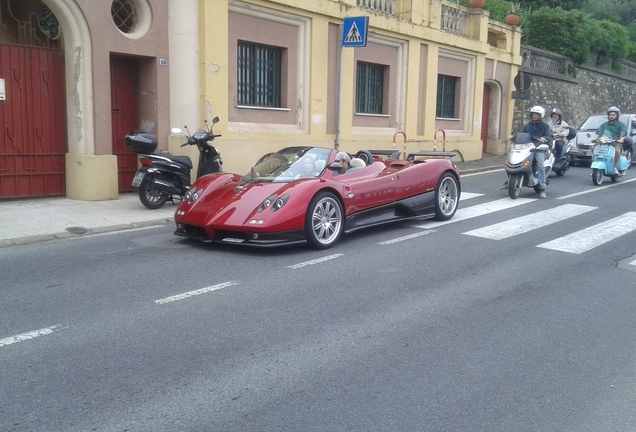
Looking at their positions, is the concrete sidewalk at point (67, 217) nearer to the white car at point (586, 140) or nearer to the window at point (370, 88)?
the window at point (370, 88)

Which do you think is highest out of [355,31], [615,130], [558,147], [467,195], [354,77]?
[355,31]

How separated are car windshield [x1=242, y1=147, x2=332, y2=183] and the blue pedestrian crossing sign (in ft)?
20.7

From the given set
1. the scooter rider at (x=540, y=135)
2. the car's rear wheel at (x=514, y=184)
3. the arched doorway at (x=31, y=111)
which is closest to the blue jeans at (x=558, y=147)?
the scooter rider at (x=540, y=135)

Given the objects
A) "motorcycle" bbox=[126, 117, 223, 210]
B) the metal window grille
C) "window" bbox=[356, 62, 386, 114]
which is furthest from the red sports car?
"window" bbox=[356, 62, 386, 114]

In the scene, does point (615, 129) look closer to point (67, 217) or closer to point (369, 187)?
point (369, 187)

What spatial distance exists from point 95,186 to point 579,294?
Answer: 844 centimetres

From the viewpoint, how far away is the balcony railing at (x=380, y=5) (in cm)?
1720

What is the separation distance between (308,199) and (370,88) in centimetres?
1123

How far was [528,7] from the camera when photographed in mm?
38625

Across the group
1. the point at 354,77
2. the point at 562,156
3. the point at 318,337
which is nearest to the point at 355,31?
the point at 354,77

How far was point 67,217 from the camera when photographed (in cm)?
980

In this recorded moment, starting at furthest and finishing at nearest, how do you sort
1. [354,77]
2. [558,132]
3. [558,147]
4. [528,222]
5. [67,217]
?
[354,77], [558,147], [558,132], [528,222], [67,217]

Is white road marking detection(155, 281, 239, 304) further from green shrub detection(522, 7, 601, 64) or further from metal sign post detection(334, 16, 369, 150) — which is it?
green shrub detection(522, 7, 601, 64)

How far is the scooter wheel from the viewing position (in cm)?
1058
